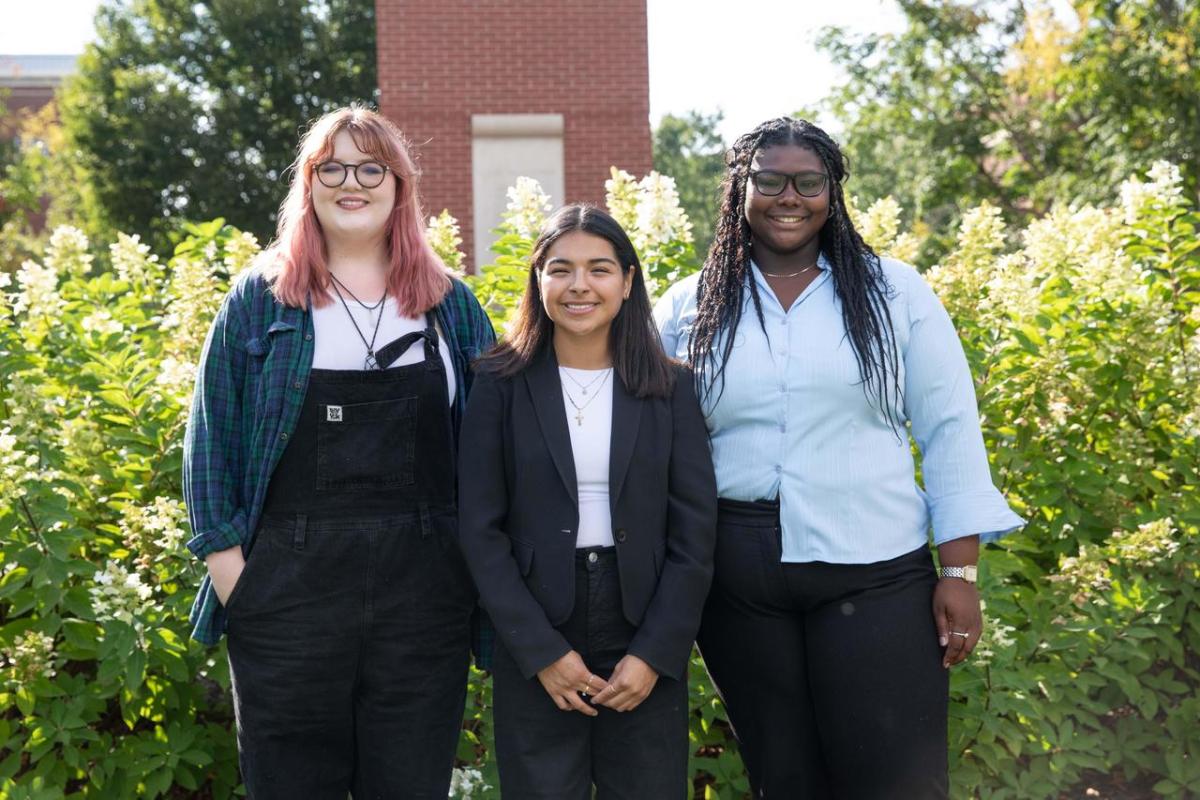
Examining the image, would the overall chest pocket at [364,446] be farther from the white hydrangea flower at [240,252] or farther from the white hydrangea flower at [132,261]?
the white hydrangea flower at [132,261]

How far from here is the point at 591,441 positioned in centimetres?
268

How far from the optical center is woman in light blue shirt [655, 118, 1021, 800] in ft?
8.61

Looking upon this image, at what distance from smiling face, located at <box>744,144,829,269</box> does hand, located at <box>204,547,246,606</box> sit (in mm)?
1398

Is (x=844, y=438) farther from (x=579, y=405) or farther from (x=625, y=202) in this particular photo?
(x=625, y=202)

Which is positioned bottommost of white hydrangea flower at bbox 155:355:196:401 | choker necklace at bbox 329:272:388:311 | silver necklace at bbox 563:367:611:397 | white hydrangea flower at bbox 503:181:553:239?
silver necklace at bbox 563:367:611:397

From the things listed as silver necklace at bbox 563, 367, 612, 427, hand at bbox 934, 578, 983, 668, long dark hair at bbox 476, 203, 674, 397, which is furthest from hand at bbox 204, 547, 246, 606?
hand at bbox 934, 578, 983, 668

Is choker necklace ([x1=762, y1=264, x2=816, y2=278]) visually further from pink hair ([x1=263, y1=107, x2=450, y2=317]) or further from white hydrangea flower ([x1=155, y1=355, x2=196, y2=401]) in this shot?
white hydrangea flower ([x1=155, y1=355, x2=196, y2=401])

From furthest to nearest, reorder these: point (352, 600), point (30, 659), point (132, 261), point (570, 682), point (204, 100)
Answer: point (204, 100), point (132, 261), point (30, 659), point (352, 600), point (570, 682)

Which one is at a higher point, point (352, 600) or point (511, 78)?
point (511, 78)

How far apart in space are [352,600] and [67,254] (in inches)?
106

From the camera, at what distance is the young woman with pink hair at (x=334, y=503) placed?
2650mm

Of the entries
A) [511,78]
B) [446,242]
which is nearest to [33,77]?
[511,78]

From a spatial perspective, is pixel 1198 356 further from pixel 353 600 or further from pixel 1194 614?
pixel 353 600

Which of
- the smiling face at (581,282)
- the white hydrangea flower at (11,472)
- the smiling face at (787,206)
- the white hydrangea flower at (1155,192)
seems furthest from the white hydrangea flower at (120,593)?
the white hydrangea flower at (1155,192)
